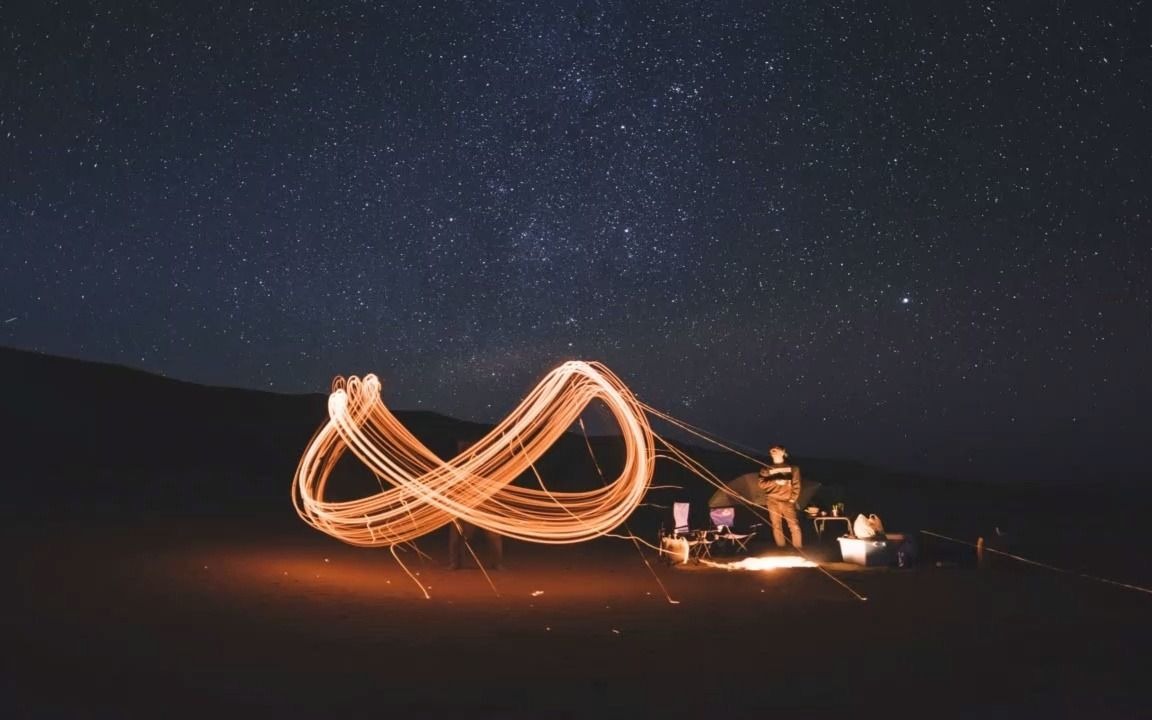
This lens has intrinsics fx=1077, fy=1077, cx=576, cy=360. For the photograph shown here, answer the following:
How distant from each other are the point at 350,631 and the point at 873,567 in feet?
27.3

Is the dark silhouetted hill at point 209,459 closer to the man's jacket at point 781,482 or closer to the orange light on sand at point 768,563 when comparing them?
the man's jacket at point 781,482

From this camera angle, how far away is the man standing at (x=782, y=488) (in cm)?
1602

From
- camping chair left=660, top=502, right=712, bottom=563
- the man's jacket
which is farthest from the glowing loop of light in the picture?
the man's jacket

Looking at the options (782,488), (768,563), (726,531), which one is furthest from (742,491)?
(768,563)

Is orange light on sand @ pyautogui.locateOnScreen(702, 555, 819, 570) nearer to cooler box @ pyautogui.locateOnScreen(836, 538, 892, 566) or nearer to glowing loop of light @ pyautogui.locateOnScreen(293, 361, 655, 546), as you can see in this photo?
cooler box @ pyautogui.locateOnScreen(836, 538, 892, 566)

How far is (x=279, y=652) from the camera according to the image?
336 inches

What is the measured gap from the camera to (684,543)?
1598 cm

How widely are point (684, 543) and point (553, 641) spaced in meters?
6.83

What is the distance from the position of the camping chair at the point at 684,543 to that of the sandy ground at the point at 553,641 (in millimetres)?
520

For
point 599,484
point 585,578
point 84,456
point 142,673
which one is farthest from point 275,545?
point 599,484

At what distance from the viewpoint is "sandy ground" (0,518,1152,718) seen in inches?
278

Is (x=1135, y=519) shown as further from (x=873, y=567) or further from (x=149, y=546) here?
(x=149, y=546)

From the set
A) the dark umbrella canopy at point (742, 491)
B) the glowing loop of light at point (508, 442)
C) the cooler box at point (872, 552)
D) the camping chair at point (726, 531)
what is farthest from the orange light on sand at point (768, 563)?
the dark umbrella canopy at point (742, 491)

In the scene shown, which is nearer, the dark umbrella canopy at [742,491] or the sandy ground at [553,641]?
the sandy ground at [553,641]
